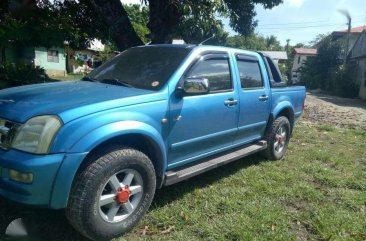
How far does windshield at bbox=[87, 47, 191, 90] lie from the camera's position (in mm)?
4031

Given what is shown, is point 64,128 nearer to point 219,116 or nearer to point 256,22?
point 219,116

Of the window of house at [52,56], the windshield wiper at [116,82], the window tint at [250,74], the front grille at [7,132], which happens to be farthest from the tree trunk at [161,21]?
the window of house at [52,56]

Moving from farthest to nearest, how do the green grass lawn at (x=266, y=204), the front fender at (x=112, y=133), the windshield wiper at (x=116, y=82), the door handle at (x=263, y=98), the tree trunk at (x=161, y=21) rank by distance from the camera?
the tree trunk at (x=161, y=21), the door handle at (x=263, y=98), the windshield wiper at (x=116, y=82), the green grass lawn at (x=266, y=204), the front fender at (x=112, y=133)

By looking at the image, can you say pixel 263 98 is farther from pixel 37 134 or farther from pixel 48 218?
pixel 37 134

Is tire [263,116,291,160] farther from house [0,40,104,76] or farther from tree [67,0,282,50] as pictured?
house [0,40,104,76]

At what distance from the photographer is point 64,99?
10.9ft

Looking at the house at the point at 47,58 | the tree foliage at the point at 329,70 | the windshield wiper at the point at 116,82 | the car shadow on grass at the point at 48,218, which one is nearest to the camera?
the car shadow on grass at the point at 48,218

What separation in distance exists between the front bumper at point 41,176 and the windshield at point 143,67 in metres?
1.33

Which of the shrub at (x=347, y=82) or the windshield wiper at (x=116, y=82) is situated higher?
the windshield wiper at (x=116, y=82)

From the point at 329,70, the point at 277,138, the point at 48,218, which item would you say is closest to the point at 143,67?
the point at 48,218

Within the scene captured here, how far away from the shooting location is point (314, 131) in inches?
373

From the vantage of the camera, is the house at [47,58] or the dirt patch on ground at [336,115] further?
the house at [47,58]

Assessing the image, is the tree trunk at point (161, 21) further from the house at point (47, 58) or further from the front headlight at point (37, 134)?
the house at point (47, 58)

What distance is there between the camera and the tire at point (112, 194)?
306cm
